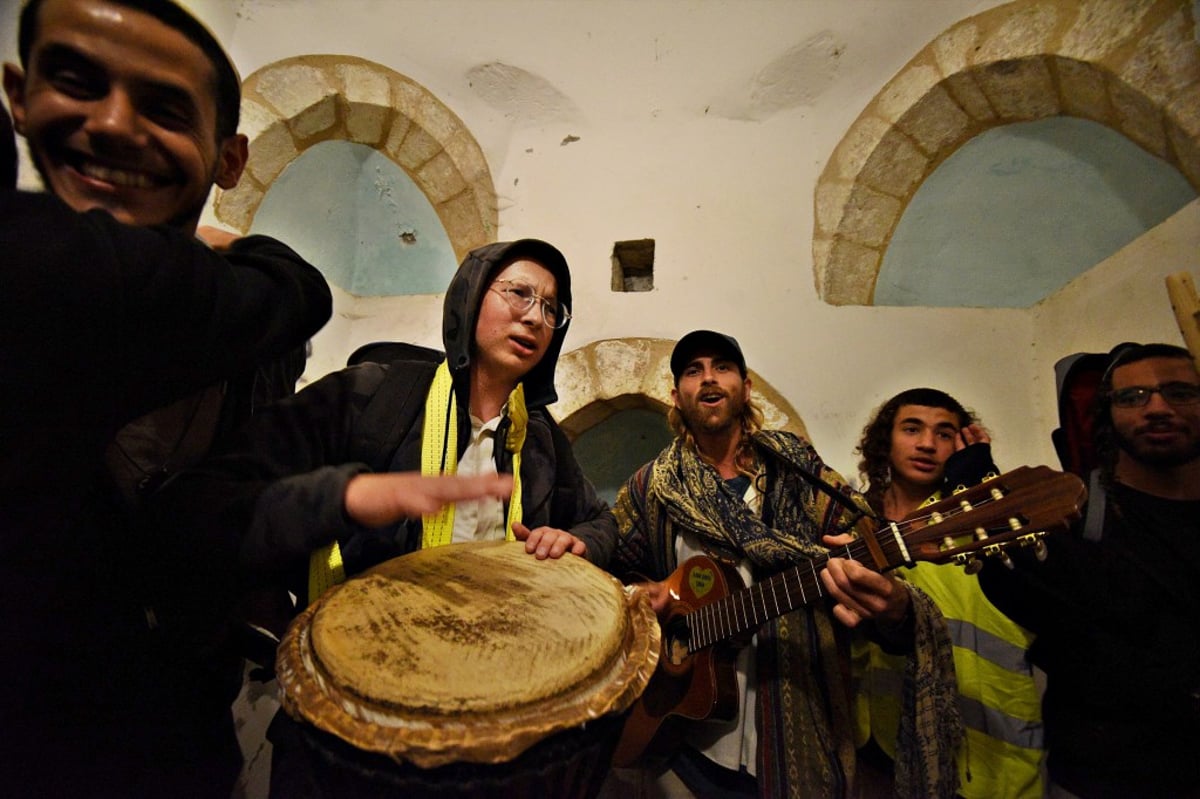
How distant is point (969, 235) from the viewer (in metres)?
2.79

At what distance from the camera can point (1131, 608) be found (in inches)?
43.3

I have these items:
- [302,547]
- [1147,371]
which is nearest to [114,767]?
[302,547]

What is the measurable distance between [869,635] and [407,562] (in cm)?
134

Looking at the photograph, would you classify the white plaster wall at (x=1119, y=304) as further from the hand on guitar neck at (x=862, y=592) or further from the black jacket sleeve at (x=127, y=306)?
the black jacket sleeve at (x=127, y=306)

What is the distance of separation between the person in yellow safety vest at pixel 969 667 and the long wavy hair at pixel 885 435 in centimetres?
8

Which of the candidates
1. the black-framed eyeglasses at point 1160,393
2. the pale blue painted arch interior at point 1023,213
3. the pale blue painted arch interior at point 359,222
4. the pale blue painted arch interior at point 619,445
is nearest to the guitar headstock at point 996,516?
the black-framed eyeglasses at point 1160,393

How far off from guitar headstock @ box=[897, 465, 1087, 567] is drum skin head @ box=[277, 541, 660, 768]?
2.35 ft

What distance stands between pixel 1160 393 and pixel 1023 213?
189 cm

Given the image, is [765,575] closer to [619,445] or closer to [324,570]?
[324,570]

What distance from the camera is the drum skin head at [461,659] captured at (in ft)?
1.75

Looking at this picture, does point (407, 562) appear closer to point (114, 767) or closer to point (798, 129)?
point (114, 767)

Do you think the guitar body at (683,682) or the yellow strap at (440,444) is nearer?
the yellow strap at (440,444)

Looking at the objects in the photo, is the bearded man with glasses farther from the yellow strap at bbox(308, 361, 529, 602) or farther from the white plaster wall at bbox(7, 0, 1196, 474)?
the yellow strap at bbox(308, 361, 529, 602)

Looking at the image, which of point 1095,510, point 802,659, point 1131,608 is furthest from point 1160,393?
point 802,659
